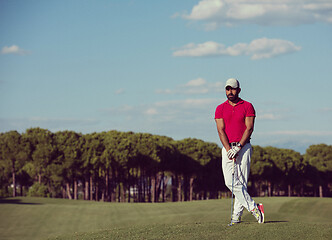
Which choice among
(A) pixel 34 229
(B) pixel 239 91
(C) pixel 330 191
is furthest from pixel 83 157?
(C) pixel 330 191

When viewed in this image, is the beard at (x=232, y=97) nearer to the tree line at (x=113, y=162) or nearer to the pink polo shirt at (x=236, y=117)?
the pink polo shirt at (x=236, y=117)

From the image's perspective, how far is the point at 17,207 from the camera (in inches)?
1977

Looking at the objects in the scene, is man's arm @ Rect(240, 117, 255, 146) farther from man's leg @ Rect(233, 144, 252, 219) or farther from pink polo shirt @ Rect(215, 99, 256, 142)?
man's leg @ Rect(233, 144, 252, 219)

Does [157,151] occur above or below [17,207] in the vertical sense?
above

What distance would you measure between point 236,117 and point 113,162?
69382 mm

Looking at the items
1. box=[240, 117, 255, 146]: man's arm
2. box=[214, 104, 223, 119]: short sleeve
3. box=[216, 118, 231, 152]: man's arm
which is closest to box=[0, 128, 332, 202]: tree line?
box=[214, 104, 223, 119]: short sleeve

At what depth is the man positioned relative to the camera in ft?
53.2

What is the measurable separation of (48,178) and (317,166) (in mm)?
75618

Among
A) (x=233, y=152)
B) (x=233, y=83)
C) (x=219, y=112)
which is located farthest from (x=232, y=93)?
(x=233, y=152)

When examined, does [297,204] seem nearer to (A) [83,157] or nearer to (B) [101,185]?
(A) [83,157]

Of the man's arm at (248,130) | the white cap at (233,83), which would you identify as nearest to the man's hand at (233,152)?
the man's arm at (248,130)

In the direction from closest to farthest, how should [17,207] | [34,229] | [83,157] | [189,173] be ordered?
[34,229] → [17,207] → [83,157] → [189,173]

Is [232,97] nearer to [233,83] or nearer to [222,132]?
[233,83]

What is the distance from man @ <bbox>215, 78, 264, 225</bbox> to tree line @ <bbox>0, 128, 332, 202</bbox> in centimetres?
6716
